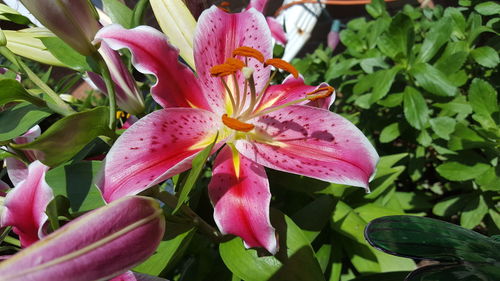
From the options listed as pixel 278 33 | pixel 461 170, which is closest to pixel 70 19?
pixel 278 33

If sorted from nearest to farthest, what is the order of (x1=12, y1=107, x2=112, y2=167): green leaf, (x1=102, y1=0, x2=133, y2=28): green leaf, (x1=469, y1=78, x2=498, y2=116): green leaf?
1. (x1=12, y1=107, x2=112, y2=167): green leaf
2. (x1=102, y1=0, x2=133, y2=28): green leaf
3. (x1=469, y1=78, x2=498, y2=116): green leaf

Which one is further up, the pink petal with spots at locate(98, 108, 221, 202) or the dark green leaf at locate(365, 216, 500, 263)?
the pink petal with spots at locate(98, 108, 221, 202)

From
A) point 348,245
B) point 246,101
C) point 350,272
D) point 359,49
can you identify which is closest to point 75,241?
point 246,101

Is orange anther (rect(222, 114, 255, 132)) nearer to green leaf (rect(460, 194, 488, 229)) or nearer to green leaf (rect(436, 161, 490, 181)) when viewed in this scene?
green leaf (rect(436, 161, 490, 181))

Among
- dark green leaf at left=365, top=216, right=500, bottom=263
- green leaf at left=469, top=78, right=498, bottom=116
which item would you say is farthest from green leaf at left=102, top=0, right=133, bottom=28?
green leaf at left=469, top=78, right=498, bottom=116

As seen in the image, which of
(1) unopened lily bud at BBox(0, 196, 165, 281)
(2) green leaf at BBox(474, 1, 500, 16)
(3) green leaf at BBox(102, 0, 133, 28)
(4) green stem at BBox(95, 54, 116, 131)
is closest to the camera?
(1) unopened lily bud at BBox(0, 196, 165, 281)

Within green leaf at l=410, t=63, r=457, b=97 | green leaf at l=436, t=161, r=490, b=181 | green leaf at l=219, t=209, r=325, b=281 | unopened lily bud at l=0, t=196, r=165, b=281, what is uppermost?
unopened lily bud at l=0, t=196, r=165, b=281

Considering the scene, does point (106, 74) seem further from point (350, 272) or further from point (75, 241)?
point (350, 272)

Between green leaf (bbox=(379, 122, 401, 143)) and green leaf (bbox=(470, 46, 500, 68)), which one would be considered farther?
green leaf (bbox=(379, 122, 401, 143))

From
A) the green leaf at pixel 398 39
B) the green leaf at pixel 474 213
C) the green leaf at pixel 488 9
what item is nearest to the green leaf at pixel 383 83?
the green leaf at pixel 398 39
